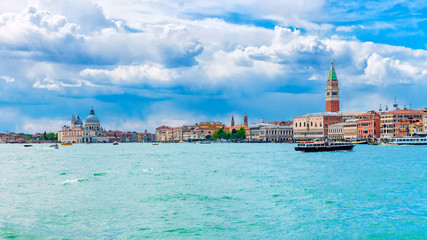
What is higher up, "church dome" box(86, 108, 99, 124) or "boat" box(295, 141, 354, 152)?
"church dome" box(86, 108, 99, 124)

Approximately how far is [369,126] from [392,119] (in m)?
5.40

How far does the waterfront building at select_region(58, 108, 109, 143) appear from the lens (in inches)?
6237

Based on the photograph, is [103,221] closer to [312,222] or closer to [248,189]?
[312,222]

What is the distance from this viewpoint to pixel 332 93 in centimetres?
12062

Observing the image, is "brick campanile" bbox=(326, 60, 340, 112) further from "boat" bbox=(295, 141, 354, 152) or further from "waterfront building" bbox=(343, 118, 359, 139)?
"boat" bbox=(295, 141, 354, 152)

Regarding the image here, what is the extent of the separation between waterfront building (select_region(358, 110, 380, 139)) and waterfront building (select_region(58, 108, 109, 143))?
3454 inches

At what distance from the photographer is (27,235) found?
11.0 m

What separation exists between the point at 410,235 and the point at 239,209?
14.3 ft

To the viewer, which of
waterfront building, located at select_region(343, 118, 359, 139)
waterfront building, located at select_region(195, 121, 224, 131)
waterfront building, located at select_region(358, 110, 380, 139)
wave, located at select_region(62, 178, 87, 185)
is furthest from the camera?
waterfront building, located at select_region(195, 121, 224, 131)

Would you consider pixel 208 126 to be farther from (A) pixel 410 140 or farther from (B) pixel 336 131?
(A) pixel 410 140

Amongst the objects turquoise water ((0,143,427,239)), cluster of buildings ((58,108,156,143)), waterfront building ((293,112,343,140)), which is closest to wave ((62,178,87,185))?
turquoise water ((0,143,427,239))

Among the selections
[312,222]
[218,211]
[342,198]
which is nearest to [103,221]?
[218,211]

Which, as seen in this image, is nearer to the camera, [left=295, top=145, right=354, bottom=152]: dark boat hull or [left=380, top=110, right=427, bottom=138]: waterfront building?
[left=295, top=145, right=354, bottom=152]: dark boat hull

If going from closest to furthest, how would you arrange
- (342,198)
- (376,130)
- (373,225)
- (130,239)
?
(130,239), (373,225), (342,198), (376,130)
